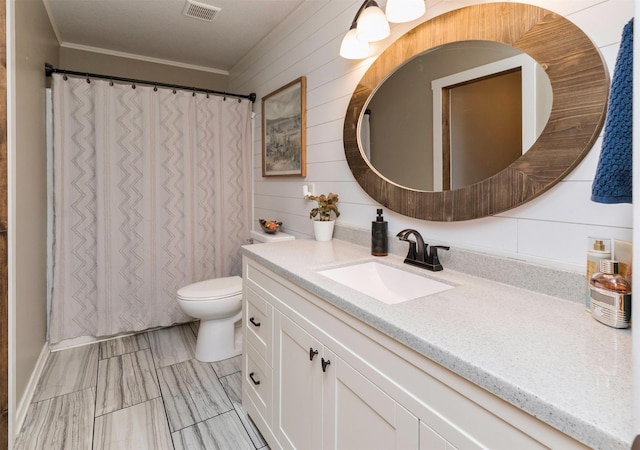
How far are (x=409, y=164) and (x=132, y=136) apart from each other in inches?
83.2

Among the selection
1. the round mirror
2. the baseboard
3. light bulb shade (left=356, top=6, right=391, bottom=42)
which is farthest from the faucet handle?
the baseboard

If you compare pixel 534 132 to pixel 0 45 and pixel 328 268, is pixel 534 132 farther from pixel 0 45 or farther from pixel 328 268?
pixel 0 45

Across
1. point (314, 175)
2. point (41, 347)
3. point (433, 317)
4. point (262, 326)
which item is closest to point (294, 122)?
point (314, 175)

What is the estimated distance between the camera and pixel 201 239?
9.25ft

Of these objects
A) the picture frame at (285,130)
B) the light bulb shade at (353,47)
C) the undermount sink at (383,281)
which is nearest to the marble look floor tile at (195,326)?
the picture frame at (285,130)

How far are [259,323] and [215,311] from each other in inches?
29.8

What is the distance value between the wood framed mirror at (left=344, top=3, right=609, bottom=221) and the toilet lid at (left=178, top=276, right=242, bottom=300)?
1.34 m

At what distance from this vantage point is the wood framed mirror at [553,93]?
93 cm

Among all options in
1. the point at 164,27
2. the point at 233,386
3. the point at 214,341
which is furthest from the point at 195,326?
the point at 164,27

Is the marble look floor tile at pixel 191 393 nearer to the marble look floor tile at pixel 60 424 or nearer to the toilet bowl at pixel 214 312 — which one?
the toilet bowl at pixel 214 312

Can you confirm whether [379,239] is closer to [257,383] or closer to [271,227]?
[257,383]

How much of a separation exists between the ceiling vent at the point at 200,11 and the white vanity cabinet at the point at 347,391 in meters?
1.75

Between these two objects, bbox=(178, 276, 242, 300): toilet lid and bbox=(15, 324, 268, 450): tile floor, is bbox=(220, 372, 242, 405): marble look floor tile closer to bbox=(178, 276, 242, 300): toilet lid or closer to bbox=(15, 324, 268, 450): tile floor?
bbox=(15, 324, 268, 450): tile floor

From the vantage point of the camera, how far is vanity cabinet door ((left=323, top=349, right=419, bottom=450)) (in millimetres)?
797
